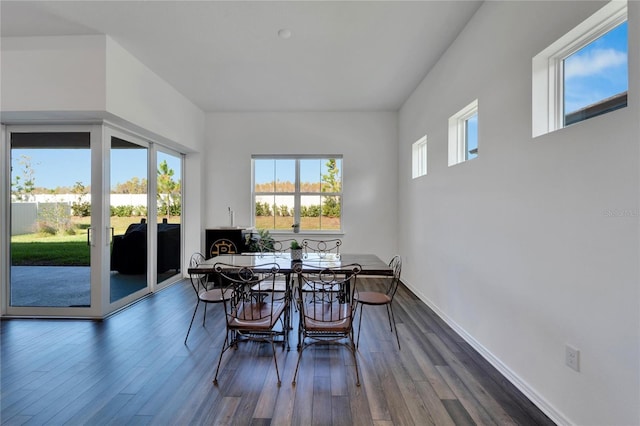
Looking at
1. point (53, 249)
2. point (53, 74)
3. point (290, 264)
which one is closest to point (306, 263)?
point (290, 264)

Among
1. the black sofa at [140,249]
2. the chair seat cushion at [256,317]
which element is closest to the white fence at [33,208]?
the black sofa at [140,249]

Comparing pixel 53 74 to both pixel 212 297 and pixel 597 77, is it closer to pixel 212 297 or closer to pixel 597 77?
pixel 212 297

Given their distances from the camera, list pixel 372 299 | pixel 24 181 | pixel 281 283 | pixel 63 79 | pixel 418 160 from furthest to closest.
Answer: pixel 418 160 < pixel 281 283 < pixel 24 181 < pixel 63 79 < pixel 372 299

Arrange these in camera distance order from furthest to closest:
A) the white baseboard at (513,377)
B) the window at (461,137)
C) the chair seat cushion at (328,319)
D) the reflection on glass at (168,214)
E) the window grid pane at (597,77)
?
the reflection on glass at (168,214), the window at (461,137), the chair seat cushion at (328,319), the white baseboard at (513,377), the window grid pane at (597,77)

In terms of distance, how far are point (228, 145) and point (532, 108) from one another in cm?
472

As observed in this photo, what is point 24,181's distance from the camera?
3.24 metres

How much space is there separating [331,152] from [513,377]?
4.17m

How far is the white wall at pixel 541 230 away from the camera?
4.25 ft

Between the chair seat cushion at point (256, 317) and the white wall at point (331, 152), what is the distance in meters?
2.88

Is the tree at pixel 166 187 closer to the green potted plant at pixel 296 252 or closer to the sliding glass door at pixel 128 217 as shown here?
the sliding glass door at pixel 128 217

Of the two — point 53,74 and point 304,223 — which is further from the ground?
point 53,74

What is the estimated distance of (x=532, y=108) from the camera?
1.87 meters

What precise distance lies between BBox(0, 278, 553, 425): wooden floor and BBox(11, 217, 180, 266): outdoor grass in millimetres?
707

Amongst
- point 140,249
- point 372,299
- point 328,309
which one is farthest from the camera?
point 140,249
